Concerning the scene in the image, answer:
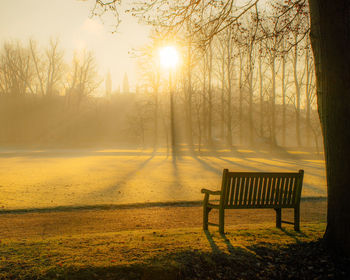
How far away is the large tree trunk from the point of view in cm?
476

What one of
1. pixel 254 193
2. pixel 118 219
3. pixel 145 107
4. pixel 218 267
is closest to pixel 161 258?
pixel 218 267

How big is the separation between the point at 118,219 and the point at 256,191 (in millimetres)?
3791

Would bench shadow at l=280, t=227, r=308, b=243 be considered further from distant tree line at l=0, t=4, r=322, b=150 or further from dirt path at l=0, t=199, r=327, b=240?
distant tree line at l=0, t=4, r=322, b=150

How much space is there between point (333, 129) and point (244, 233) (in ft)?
7.74

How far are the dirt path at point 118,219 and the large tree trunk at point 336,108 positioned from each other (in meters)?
2.68

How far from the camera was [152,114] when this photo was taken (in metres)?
52.7

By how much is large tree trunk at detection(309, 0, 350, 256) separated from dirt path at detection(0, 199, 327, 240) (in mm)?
2680

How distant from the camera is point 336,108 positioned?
482 centimetres

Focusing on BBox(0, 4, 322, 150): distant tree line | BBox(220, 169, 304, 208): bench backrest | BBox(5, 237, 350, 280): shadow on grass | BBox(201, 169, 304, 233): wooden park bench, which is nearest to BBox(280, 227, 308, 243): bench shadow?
BBox(201, 169, 304, 233): wooden park bench

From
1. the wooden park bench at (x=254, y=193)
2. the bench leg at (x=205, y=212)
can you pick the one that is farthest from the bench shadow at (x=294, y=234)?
the bench leg at (x=205, y=212)

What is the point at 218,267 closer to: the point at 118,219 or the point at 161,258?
the point at 161,258

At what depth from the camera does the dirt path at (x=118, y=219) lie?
23.5 ft

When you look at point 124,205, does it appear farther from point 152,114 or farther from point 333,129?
point 152,114

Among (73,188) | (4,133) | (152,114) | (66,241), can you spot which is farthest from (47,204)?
(4,133)
